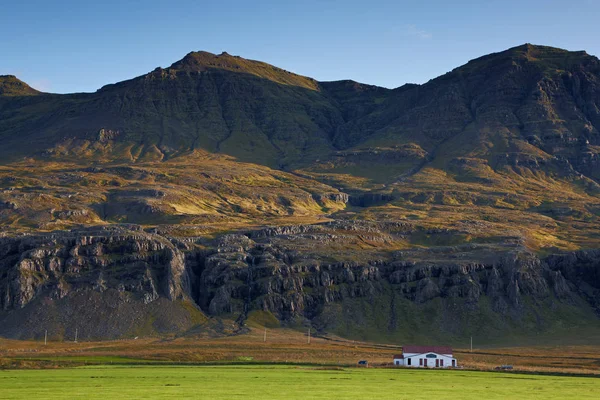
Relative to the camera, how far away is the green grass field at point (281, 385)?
97.0 meters

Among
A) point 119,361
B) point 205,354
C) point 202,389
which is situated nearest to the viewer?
point 202,389

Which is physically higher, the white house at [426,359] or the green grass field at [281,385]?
the green grass field at [281,385]

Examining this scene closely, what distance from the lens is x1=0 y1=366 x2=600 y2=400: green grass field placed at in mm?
97000

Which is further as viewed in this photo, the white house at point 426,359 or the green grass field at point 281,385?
the white house at point 426,359

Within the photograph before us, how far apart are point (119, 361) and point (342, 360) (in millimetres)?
44989

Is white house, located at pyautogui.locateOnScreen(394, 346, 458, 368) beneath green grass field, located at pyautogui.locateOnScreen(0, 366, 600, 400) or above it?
beneath

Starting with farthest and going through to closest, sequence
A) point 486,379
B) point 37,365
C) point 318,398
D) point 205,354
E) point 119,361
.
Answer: point 205,354 < point 119,361 < point 37,365 < point 486,379 < point 318,398

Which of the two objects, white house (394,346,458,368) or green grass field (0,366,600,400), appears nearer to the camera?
green grass field (0,366,600,400)

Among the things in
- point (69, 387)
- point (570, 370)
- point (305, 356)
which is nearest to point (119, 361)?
point (305, 356)

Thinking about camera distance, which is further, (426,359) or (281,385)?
(426,359)

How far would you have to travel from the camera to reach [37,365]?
6284 inches

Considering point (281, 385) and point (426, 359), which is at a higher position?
point (281, 385)

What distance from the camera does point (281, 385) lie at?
365 feet

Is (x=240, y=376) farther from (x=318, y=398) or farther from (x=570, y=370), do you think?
(x=570, y=370)
